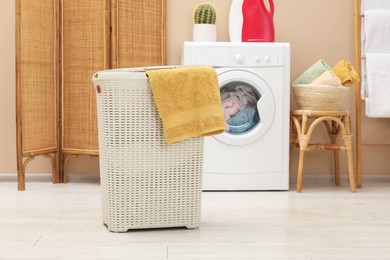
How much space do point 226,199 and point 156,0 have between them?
4.10ft

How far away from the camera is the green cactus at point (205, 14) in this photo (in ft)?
11.7

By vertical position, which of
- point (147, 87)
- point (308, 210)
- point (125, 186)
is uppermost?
point (147, 87)

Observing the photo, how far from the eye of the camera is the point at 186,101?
2291 millimetres

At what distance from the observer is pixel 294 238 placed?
223 centimetres

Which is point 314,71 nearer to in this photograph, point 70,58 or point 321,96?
point 321,96

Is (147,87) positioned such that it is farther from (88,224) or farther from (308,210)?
(308,210)

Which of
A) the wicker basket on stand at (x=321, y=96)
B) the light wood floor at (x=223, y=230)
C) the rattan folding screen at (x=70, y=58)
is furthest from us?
the rattan folding screen at (x=70, y=58)

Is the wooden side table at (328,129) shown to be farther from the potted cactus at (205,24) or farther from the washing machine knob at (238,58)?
the potted cactus at (205,24)

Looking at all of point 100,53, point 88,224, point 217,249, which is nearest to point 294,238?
point 217,249

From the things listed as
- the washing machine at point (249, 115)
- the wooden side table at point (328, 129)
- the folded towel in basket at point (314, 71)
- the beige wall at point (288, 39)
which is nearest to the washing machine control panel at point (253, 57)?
the washing machine at point (249, 115)

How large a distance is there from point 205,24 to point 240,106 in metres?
0.52

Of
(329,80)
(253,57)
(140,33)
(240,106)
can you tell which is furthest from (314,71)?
(140,33)

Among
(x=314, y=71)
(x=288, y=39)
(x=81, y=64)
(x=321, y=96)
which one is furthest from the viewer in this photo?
(x=288, y=39)

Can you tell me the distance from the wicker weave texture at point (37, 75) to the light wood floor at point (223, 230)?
14.5 inches
